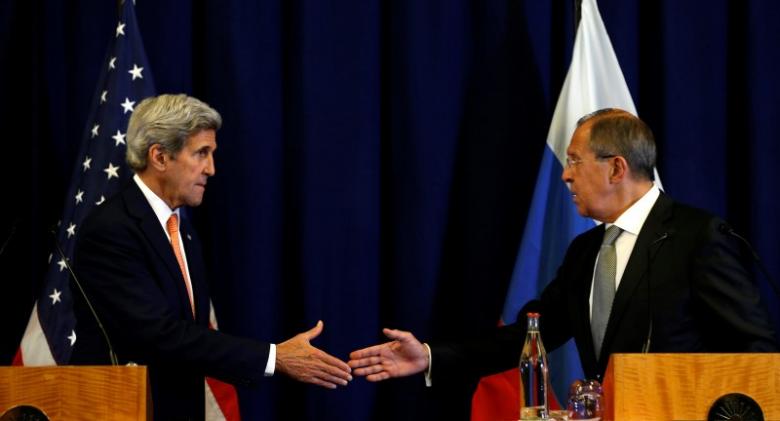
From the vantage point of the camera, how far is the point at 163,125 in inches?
145

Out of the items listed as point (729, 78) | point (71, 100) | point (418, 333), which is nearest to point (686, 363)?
point (418, 333)

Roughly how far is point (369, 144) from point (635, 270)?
4.82ft

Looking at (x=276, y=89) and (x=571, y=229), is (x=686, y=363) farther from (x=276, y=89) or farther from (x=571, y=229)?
(x=276, y=89)

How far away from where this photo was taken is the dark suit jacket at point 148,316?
3463mm

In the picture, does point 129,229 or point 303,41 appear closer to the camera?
point 129,229

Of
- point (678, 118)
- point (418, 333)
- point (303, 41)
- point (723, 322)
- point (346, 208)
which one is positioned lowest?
point (418, 333)

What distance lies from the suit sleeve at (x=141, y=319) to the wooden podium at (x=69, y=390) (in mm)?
898

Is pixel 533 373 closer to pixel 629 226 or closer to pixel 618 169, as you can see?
pixel 629 226

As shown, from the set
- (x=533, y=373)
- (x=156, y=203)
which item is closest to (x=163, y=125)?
(x=156, y=203)

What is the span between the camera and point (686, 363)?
2.52 metres

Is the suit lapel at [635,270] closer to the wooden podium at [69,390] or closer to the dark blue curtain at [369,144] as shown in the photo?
the dark blue curtain at [369,144]

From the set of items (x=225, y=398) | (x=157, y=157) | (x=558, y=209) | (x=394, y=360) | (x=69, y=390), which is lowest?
(x=225, y=398)

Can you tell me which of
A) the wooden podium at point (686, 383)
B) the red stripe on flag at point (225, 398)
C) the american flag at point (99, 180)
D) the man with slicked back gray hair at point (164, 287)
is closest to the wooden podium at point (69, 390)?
the man with slicked back gray hair at point (164, 287)

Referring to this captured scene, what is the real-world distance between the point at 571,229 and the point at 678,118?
74cm
